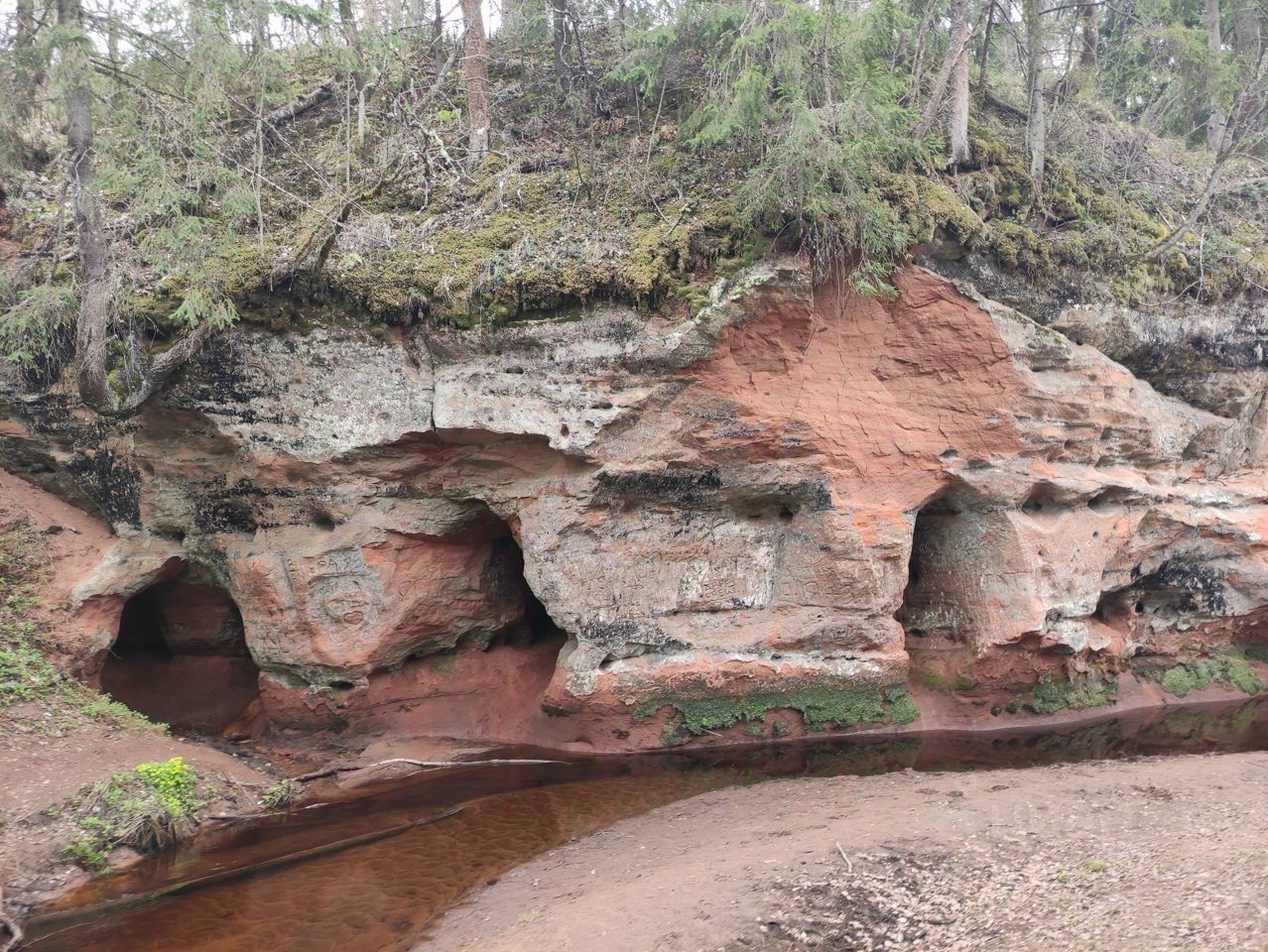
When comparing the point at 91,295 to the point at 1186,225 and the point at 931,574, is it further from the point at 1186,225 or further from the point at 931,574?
the point at 1186,225

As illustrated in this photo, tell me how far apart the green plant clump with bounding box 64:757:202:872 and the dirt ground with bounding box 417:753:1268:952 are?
309cm

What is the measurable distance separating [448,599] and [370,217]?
5010 mm

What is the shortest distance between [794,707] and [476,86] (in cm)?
966

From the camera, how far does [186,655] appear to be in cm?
1238

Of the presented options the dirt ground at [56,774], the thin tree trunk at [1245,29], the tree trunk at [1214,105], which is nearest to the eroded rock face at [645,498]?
the dirt ground at [56,774]

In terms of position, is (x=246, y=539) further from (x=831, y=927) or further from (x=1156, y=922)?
(x=1156, y=922)

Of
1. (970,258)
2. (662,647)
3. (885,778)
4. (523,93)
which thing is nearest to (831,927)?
(885,778)

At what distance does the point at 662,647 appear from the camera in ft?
34.6

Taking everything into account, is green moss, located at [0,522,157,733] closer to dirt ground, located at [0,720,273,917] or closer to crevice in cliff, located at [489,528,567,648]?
dirt ground, located at [0,720,273,917]

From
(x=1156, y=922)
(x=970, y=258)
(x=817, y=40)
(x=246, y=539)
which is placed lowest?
(x=1156, y=922)

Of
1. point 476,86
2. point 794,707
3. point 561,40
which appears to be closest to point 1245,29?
point 561,40

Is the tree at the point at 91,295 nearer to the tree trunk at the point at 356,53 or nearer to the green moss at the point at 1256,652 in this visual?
the tree trunk at the point at 356,53

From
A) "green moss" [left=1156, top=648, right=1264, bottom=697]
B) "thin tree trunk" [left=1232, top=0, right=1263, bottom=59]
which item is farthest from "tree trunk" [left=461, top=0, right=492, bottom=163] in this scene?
"thin tree trunk" [left=1232, top=0, right=1263, bottom=59]

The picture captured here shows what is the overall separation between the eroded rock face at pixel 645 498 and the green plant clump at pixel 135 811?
7.60 ft
